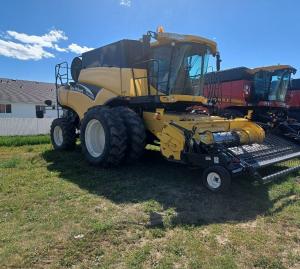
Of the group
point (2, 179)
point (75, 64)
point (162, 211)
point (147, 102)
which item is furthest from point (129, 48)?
point (162, 211)

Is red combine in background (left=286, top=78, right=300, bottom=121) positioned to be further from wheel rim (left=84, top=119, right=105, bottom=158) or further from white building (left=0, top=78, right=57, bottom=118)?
white building (left=0, top=78, right=57, bottom=118)

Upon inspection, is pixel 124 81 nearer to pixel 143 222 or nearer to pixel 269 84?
pixel 143 222

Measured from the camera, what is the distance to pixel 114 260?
3617 mm

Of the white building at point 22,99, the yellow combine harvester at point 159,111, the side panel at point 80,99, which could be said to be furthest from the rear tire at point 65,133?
the white building at point 22,99

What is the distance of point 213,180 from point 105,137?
2.68m

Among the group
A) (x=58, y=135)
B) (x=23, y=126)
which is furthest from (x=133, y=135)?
(x=23, y=126)

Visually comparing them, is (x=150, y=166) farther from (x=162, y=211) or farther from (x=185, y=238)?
(x=185, y=238)

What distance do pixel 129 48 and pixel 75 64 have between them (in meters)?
2.70

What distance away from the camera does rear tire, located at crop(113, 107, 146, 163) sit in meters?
7.29

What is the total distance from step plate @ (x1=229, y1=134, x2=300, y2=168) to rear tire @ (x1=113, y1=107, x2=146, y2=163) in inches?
76.4

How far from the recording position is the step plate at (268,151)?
6.36 meters

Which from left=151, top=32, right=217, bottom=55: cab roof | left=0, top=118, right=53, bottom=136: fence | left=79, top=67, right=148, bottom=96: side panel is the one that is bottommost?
left=0, top=118, right=53, bottom=136: fence

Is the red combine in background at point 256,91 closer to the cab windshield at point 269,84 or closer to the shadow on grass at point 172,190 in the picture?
the cab windshield at point 269,84

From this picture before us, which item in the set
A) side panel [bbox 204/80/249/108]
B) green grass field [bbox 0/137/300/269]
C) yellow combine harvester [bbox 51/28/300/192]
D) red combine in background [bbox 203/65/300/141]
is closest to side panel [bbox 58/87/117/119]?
yellow combine harvester [bbox 51/28/300/192]
